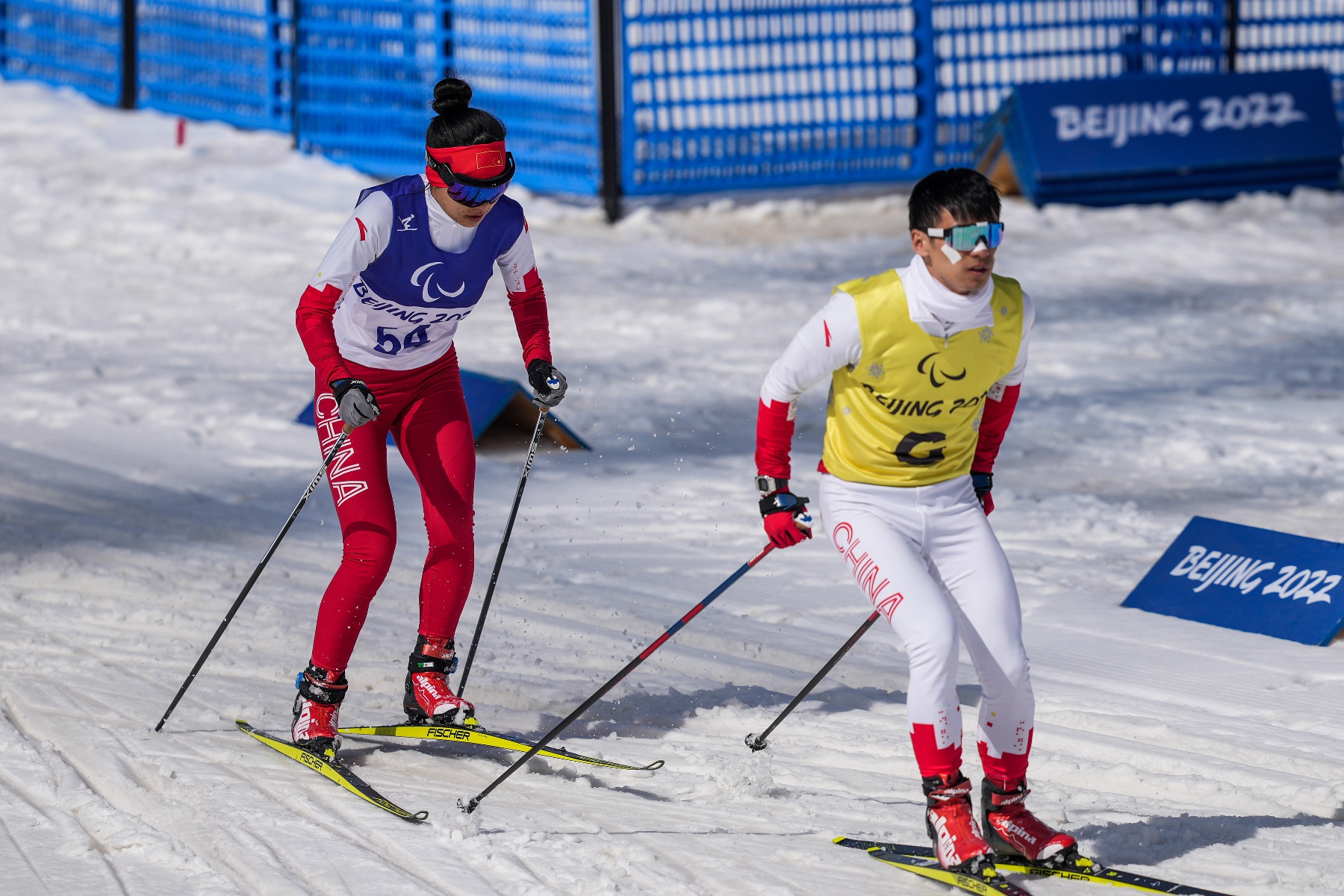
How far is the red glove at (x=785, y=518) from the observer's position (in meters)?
3.65

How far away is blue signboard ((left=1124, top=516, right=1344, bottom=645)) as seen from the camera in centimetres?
527

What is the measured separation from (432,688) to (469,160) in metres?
1.59

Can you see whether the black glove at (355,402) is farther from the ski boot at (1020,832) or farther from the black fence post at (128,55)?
the black fence post at (128,55)

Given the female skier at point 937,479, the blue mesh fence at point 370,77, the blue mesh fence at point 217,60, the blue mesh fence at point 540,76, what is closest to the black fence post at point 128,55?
the blue mesh fence at point 217,60

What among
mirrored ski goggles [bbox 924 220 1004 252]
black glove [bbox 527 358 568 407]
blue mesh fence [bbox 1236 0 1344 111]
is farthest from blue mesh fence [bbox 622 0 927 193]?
mirrored ski goggles [bbox 924 220 1004 252]

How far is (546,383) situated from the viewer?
459 centimetres

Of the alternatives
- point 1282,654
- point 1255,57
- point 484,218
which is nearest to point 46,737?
point 484,218

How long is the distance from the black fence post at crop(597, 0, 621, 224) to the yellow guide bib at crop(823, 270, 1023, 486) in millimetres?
10738

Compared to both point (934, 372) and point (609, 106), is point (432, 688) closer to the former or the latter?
point (934, 372)

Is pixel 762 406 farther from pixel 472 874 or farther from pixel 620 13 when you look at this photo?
pixel 620 13

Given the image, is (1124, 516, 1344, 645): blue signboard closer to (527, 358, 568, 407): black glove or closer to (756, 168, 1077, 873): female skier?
(756, 168, 1077, 873): female skier

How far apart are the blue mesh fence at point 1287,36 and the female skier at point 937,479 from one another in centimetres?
1355

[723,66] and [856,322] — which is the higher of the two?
[856,322]

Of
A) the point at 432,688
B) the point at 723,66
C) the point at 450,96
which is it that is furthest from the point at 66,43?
the point at 432,688
